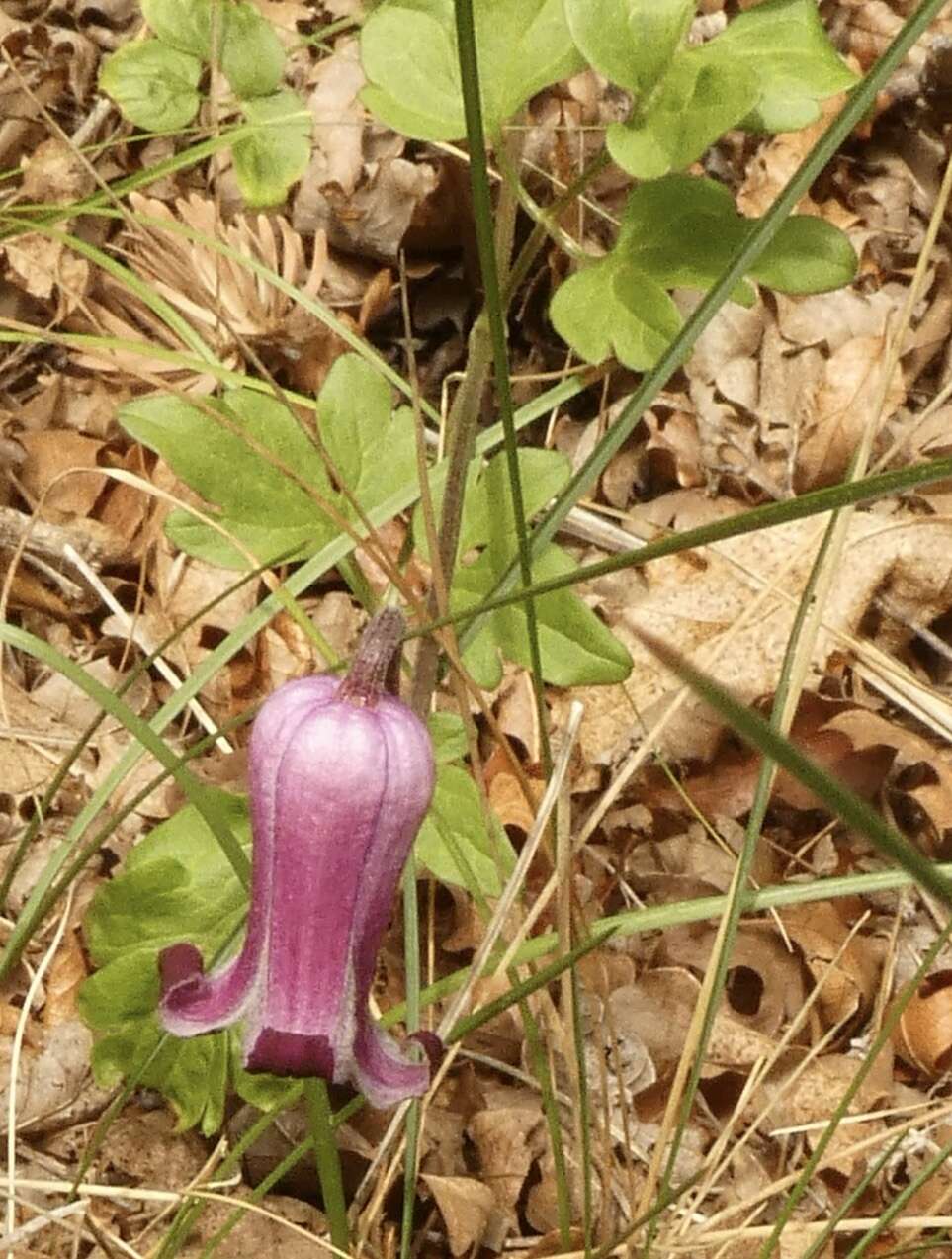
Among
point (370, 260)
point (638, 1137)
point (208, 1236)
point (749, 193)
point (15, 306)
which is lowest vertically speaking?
point (208, 1236)

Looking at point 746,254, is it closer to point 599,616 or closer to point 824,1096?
point 599,616

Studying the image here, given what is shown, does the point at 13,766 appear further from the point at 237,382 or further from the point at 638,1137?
the point at 638,1137

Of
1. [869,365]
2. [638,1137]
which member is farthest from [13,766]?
[869,365]

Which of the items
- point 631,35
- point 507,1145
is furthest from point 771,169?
point 507,1145

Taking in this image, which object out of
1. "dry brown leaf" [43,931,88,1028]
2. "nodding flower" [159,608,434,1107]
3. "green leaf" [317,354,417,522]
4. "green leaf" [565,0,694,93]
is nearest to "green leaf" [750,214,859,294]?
"green leaf" [565,0,694,93]

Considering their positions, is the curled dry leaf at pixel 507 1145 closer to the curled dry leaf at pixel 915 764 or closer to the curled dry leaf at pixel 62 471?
the curled dry leaf at pixel 915 764

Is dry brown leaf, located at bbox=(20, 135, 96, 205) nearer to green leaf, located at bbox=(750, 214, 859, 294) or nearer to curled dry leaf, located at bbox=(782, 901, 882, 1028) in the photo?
green leaf, located at bbox=(750, 214, 859, 294)
